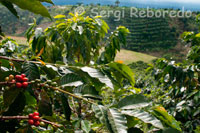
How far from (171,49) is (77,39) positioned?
29841mm

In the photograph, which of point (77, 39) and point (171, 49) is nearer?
point (77, 39)

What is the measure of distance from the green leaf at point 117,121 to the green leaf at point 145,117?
3 cm

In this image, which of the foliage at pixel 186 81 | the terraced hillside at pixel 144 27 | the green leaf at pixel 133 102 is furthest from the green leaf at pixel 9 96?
the terraced hillside at pixel 144 27

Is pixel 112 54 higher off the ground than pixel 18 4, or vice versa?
pixel 18 4

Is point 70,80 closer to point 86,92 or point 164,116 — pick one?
point 86,92

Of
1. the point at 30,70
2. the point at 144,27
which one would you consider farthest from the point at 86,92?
the point at 144,27

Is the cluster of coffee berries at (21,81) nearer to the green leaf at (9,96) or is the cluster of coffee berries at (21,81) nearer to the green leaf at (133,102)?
the green leaf at (9,96)

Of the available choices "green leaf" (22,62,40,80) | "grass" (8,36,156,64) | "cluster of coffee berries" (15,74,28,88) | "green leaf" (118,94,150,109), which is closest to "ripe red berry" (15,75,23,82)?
"cluster of coffee berries" (15,74,28,88)

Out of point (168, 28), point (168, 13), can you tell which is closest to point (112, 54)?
point (168, 28)

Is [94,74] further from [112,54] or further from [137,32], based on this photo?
[137,32]

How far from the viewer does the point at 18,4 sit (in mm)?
408

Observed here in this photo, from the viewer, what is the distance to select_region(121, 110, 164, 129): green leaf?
461 millimetres

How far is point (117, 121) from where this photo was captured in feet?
1.47

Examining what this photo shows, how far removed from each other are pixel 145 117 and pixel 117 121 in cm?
7
